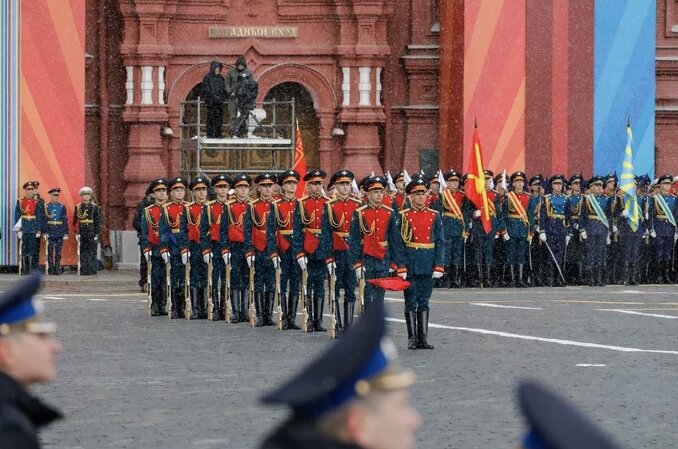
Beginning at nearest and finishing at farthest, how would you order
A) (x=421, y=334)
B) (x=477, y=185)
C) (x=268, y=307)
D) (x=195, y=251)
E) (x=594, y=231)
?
(x=421, y=334) → (x=268, y=307) → (x=195, y=251) → (x=477, y=185) → (x=594, y=231)

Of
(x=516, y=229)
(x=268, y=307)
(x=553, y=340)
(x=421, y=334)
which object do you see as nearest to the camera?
(x=421, y=334)

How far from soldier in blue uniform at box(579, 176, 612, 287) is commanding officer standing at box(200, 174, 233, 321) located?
8398 mm

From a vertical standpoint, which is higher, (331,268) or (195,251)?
(195,251)

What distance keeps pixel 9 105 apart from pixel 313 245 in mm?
13837

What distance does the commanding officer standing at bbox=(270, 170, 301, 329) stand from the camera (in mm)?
19812

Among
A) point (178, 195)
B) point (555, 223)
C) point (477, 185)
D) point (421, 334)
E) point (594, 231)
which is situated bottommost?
point (421, 334)

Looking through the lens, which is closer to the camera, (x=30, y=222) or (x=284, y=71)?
(x=30, y=222)

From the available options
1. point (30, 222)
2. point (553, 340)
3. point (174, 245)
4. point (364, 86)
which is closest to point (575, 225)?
point (364, 86)

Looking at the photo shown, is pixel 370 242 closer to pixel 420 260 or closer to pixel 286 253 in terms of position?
pixel 420 260

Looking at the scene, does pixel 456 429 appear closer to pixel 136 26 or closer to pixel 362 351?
pixel 362 351

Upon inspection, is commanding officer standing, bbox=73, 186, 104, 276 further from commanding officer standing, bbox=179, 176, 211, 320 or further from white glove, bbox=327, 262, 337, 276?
white glove, bbox=327, 262, 337, 276

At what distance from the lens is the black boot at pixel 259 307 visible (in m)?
20.4

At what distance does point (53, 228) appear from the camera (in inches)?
1205

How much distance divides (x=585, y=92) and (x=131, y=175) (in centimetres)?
882
